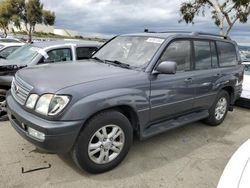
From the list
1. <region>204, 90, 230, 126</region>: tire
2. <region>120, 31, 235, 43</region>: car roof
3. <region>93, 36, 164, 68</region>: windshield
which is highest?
<region>120, 31, 235, 43</region>: car roof

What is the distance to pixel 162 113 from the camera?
389cm

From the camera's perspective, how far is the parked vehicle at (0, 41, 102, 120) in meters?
4.89

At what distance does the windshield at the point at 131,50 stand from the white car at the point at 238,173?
1823 mm

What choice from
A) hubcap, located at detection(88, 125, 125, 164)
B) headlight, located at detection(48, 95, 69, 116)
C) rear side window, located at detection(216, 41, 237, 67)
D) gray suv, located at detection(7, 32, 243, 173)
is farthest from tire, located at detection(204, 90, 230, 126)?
headlight, located at detection(48, 95, 69, 116)

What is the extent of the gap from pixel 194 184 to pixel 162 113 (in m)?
1.10

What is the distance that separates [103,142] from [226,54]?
11.4ft

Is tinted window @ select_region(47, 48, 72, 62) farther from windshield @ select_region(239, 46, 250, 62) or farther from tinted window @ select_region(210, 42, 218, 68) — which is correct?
windshield @ select_region(239, 46, 250, 62)

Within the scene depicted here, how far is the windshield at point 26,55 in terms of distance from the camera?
5.49 m

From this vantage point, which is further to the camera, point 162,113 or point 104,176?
point 162,113

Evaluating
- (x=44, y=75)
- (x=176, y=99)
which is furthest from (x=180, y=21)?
(x=44, y=75)

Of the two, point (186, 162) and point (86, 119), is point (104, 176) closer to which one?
point (86, 119)

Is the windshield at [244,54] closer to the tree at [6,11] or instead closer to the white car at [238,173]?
the white car at [238,173]

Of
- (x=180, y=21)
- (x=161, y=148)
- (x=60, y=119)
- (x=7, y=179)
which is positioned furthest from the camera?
(x=180, y=21)

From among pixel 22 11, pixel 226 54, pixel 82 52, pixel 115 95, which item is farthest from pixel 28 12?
pixel 115 95
